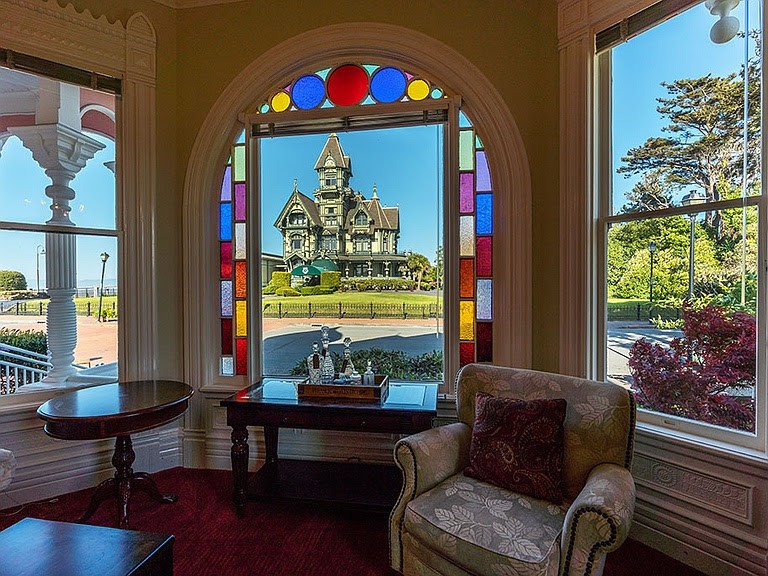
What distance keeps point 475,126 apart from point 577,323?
4.31 feet

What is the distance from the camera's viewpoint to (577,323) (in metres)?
2.36

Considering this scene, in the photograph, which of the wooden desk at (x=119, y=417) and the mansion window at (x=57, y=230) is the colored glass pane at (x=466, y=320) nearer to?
the wooden desk at (x=119, y=417)

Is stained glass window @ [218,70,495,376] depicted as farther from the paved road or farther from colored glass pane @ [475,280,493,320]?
the paved road

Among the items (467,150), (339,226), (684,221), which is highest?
(467,150)

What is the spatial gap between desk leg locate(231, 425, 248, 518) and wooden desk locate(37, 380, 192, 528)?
34 cm

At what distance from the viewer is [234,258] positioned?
2.93 meters

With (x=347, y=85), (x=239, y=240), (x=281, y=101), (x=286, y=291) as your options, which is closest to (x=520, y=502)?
(x=286, y=291)

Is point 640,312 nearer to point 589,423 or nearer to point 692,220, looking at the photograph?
point 692,220

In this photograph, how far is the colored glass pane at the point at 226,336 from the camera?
2.95 metres

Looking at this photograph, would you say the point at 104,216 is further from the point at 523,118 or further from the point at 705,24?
the point at 705,24

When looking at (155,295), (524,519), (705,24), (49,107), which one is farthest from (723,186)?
(49,107)

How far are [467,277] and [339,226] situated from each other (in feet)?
3.03

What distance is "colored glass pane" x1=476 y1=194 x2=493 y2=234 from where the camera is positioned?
2602 mm

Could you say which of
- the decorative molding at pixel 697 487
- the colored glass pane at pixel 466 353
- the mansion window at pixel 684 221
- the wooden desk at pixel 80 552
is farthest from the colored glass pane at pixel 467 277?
the wooden desk at pixel 80 552
